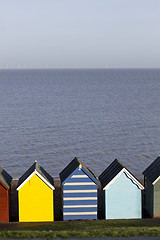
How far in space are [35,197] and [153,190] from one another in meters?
5.20

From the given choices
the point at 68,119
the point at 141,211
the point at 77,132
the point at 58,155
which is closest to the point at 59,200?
the point at 141,211

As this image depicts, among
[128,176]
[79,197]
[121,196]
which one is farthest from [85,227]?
[128,176]

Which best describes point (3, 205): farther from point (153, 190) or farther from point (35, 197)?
point (153, 190)

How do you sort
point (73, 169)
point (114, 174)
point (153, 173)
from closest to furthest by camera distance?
point (73, 169) < point (114, 174) < point (153, 173)

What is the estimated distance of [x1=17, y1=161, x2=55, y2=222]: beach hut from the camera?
61.1ft

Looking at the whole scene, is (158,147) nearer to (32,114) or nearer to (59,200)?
(59,200)

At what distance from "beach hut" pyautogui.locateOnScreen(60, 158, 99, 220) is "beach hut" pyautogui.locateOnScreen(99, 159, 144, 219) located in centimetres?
58

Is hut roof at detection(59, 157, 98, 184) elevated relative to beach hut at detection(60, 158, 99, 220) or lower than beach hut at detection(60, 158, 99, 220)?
elevated

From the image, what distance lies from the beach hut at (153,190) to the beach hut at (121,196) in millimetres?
627

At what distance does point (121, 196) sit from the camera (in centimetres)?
1902

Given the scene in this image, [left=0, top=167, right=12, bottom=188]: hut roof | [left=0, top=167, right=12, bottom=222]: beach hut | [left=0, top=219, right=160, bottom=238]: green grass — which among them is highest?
[left=0, top=167, right=12, bottom=188]: hut roof

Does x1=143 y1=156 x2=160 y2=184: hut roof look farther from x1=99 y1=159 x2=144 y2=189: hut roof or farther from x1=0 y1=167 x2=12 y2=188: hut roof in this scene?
x1=0 y1=167 x2=12 y2=188: hut roof

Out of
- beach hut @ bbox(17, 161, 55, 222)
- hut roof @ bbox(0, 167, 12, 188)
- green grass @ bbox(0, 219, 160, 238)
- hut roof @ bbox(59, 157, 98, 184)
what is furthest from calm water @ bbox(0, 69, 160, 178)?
green grass @ bbox(0, 219, 160, 238)

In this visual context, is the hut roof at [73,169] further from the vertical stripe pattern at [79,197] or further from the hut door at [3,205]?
the hut door at [3,205]
